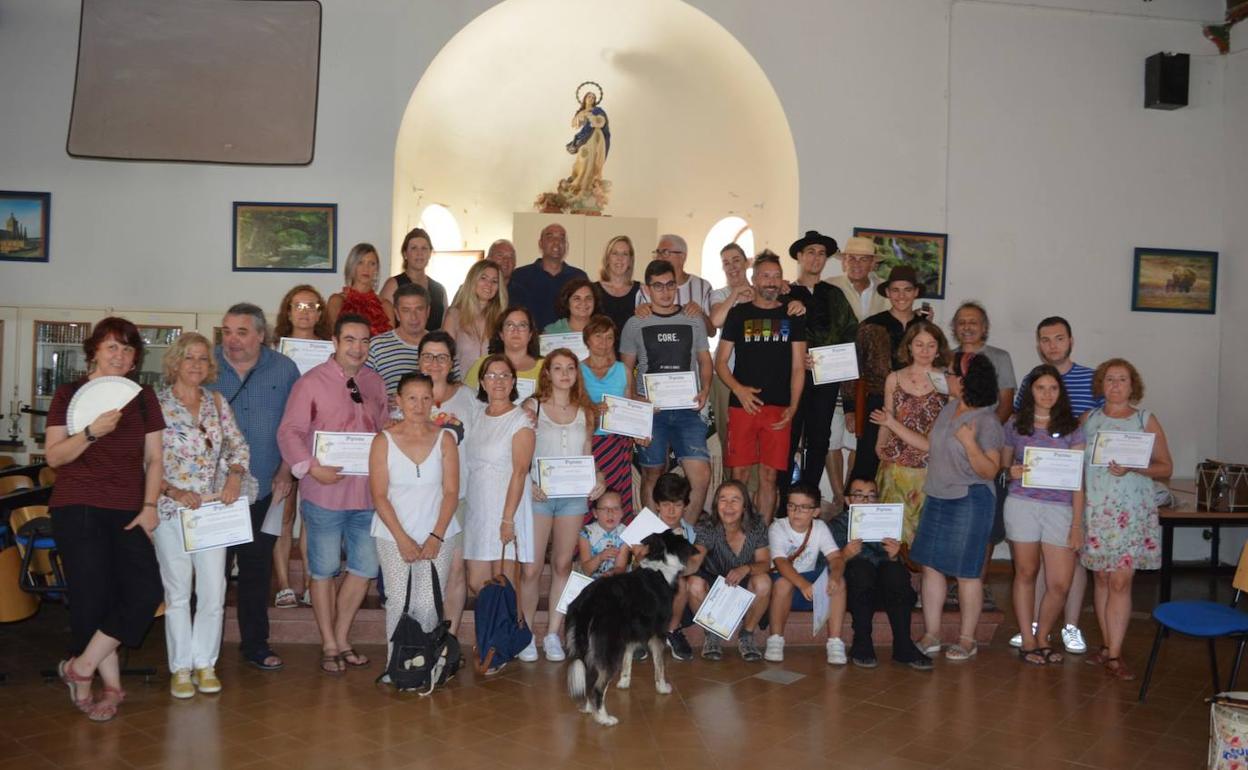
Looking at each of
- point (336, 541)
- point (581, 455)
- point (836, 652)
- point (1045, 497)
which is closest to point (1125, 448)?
point (1045, 497)

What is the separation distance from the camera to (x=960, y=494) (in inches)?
230

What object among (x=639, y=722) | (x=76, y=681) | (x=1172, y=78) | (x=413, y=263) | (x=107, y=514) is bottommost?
(x=639, y=722)

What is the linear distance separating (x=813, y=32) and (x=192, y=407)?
6.48m

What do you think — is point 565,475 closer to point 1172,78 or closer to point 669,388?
point 669,388

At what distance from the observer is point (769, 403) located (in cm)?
645

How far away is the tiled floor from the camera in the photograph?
4.30 m

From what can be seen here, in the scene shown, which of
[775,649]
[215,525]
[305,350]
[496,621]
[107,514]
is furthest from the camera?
[775,649]

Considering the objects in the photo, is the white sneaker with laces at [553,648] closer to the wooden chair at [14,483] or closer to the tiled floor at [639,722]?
the tiled floor at [639,722]

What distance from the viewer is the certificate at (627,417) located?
5.78 metres

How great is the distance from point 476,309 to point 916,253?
4.54 meters

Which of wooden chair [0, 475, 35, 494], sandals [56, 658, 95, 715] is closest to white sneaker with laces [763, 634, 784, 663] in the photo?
sandals [56, 658, 95, 715]

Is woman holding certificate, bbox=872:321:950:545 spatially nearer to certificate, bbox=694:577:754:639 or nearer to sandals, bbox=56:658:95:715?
certificate, bbox=694:577:754:639

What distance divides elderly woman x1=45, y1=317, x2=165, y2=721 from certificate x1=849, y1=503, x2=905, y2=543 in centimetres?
365

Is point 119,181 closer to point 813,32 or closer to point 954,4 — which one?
point 813,32
